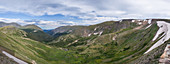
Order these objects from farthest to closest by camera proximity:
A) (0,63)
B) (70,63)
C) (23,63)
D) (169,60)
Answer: (70,63) < (23,63) < (0,63) < (169,60)

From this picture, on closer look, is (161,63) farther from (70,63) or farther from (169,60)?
(70,63)

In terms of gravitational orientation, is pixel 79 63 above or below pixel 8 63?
below

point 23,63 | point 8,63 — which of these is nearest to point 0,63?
point 8,63

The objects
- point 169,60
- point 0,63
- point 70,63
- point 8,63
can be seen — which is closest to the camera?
point 169,60

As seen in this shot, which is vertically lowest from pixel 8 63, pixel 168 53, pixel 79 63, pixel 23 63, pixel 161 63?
pixel 79 63

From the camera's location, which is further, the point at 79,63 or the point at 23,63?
the point at 79,63

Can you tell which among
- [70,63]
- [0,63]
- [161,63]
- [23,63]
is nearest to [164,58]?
[161,63]

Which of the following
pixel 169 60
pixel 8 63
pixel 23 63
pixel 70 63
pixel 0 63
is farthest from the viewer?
pixel 70 63

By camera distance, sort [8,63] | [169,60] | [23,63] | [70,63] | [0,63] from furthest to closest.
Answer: [70,63] < [23,63] < [8,63] < [0,63] < [169,60]

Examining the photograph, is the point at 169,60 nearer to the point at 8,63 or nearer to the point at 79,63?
the point at 8,63

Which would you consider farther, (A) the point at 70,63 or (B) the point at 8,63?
(A) the point at 70,63
